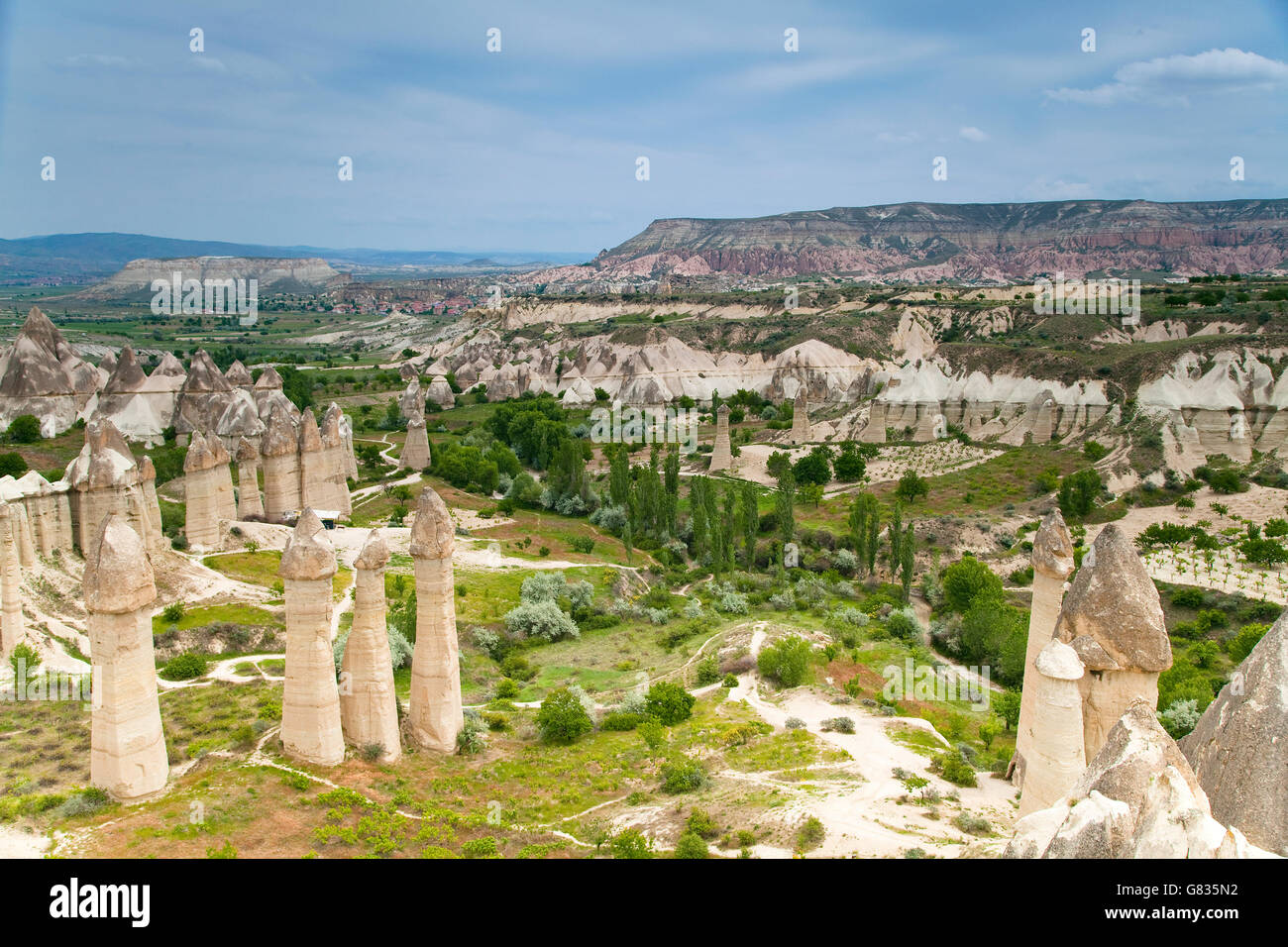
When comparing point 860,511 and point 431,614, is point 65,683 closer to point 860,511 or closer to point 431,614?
point 431,614

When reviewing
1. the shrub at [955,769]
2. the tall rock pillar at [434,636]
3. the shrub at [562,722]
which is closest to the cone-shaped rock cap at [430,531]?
the tall rock pillar at [434,636]

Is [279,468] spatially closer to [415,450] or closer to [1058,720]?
[415,450]

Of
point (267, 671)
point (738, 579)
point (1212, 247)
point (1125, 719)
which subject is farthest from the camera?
point (1212, 247)

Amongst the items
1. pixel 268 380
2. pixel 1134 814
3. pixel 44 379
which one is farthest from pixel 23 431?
pixel 1134 814

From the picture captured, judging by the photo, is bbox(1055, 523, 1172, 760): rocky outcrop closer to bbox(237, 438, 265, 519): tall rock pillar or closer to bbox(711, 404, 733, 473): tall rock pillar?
bbox(237, 438, 265, 519): tall rock pillar

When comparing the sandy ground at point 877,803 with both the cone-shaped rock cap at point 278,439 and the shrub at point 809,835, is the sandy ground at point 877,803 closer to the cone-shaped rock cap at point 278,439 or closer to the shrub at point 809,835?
the shrub at point 809,835

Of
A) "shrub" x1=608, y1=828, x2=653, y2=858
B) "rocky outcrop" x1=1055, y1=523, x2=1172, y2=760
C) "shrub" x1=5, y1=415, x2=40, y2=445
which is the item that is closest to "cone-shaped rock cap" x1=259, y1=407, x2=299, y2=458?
"shrub" x1=608, y1=828, x2=653, y2=858
